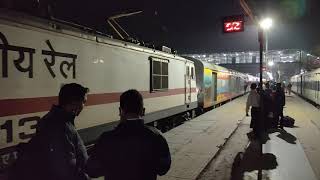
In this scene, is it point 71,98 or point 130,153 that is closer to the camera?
point 130,153

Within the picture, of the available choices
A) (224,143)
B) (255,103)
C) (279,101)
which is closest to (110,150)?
(224,143)

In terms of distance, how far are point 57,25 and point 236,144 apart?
7.19m

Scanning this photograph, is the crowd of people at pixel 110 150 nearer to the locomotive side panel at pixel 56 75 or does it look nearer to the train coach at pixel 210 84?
the locomotive side panel at pixel 56 75

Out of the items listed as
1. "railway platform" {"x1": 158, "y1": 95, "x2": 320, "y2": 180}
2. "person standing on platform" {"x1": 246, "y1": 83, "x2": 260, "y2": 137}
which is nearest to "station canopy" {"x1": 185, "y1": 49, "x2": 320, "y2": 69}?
"railway platform" {"x1": 158, "y1": 95, "x2": 320, "y2": 180}

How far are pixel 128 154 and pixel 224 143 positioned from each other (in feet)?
29.3

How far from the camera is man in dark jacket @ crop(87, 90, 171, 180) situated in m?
2.78

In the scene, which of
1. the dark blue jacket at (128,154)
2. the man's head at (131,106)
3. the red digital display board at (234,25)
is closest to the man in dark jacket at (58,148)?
the dark blue jacket at (128,154)

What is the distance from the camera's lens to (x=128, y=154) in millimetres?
2775

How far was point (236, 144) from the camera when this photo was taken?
11492 mm

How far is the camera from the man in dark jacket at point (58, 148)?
8.59 ft

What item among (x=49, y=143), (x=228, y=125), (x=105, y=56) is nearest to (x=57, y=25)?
(x=105, y=56)

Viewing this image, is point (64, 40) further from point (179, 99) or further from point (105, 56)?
point (179, 99)

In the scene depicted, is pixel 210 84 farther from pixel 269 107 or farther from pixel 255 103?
pixel 255 103

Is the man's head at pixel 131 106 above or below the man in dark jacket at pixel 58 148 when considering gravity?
above
